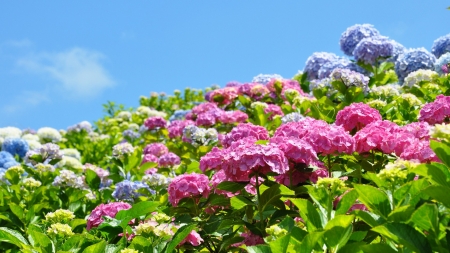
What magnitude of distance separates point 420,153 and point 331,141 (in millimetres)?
480

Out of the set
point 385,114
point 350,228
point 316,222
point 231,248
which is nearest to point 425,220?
point 350,228

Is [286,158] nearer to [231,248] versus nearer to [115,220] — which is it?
[231,248]

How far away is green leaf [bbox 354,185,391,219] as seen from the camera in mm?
2023

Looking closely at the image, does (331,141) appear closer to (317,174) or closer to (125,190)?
(317,174)

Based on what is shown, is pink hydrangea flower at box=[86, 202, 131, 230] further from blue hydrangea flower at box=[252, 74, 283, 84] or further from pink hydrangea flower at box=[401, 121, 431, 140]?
blue hydrangea flower at box=[252, 74, 283, 84]

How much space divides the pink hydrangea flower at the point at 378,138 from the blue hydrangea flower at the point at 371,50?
3.85 meters

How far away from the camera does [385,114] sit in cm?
478

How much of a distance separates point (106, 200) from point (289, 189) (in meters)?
2.63

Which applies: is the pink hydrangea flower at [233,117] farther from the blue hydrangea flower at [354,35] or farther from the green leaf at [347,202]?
the green leaf at [347,202]

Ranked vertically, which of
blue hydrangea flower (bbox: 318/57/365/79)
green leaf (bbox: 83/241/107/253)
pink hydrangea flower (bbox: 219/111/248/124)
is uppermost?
blue hydrangea flower (bbox: 318/57/365/79)

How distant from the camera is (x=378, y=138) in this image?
9.96 ft

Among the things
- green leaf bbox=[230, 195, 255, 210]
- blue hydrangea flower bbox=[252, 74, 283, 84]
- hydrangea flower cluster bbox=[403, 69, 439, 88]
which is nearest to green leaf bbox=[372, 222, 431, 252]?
green leaf bbox=[230, 195, 255, 210]

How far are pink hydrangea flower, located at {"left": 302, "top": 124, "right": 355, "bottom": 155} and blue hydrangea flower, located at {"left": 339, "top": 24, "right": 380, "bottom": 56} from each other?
4682 millimetres

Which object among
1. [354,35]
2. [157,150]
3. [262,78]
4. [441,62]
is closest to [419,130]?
[441,62]
